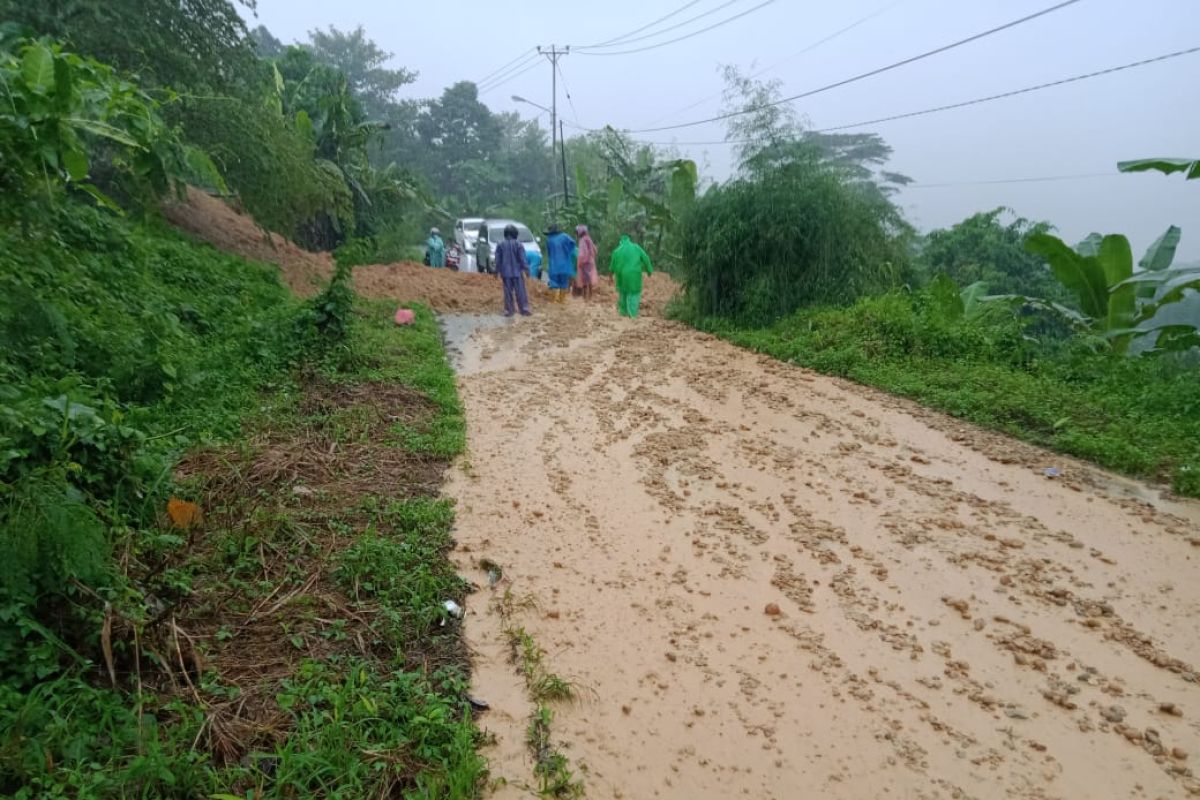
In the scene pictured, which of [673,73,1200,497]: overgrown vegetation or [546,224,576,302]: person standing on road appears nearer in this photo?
[673,73,1200,497]: overgrown vegetation

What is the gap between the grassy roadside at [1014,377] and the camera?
20.0 feet

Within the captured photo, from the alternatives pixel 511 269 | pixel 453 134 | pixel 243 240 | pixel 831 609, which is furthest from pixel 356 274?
pixel 453 134

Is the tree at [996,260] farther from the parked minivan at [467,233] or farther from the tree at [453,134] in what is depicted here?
the tree at [453,134]

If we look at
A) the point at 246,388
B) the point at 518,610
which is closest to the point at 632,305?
the point at 246,388

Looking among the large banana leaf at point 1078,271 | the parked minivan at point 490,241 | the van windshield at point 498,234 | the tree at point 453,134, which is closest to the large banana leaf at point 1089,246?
the large banana leaf at point 1078,271

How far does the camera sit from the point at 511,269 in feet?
42.2

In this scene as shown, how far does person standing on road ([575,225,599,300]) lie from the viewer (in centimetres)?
1488

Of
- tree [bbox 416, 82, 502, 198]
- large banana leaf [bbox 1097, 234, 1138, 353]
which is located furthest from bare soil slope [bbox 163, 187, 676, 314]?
tree [bbox 416, 82, 502, 198]

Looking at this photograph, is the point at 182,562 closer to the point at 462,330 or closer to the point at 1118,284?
the point at 462,330

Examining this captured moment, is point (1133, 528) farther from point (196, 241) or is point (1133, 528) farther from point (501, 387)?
point (196, 241)

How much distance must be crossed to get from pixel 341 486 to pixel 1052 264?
857 centimetres

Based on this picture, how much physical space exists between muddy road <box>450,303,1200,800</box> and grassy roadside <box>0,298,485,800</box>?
27cm

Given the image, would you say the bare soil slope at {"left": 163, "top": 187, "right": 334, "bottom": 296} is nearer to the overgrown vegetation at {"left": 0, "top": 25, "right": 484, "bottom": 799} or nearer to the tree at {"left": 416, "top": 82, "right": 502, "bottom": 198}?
the overgrown vegetation at {"left": 0, "top": 25, "right": 484, "bottom": 799}

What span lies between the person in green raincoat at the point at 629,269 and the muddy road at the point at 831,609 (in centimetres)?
591
